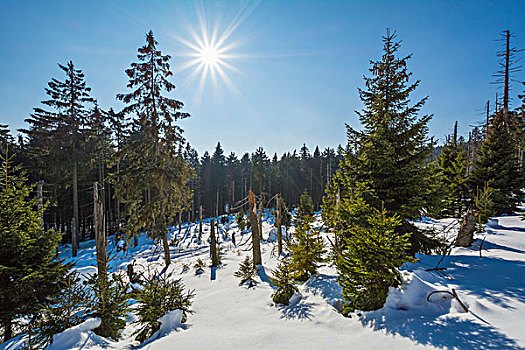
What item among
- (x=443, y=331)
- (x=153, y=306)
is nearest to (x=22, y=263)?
(x=153, y=306)

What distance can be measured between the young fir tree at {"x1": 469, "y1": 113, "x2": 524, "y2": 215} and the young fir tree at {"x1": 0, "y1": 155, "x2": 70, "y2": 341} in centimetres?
2037

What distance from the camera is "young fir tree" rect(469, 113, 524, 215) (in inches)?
524

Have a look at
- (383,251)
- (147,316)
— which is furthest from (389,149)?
(147,316)

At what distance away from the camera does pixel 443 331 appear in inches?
144

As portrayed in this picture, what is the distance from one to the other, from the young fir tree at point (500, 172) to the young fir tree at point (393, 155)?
962 cm

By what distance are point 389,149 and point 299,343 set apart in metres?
6.32

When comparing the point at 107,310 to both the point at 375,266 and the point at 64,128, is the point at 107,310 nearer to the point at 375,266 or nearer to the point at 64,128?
the point at 375,266

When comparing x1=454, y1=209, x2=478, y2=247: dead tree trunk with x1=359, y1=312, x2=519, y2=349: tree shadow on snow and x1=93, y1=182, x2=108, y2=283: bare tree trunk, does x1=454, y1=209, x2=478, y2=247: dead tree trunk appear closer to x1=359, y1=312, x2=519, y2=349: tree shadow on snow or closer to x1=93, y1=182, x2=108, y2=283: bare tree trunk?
x1=359, y1=312, x2=519, y2=349: tree shadow on snow

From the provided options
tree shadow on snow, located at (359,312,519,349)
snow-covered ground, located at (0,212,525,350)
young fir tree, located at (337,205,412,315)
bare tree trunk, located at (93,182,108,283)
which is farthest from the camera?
bare tree trunk, located at (93,182,108,283)

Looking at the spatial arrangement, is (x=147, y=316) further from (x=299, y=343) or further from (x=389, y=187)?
(x=389, y=187)

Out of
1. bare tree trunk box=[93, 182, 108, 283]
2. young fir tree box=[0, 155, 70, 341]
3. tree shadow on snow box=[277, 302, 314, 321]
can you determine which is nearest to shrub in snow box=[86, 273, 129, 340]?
bare tree trunk box=[93, 182, 108, 283]

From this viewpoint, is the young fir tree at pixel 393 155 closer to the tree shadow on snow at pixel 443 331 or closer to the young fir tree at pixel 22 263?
the tree shadow on snow at pixel 443 331

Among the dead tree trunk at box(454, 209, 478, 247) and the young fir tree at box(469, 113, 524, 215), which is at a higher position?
the young fir tree at box(469, 113, 524, 215)

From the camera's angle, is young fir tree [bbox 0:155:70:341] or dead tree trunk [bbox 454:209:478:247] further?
dead tree trunk [bbox 454:209:478:247]
